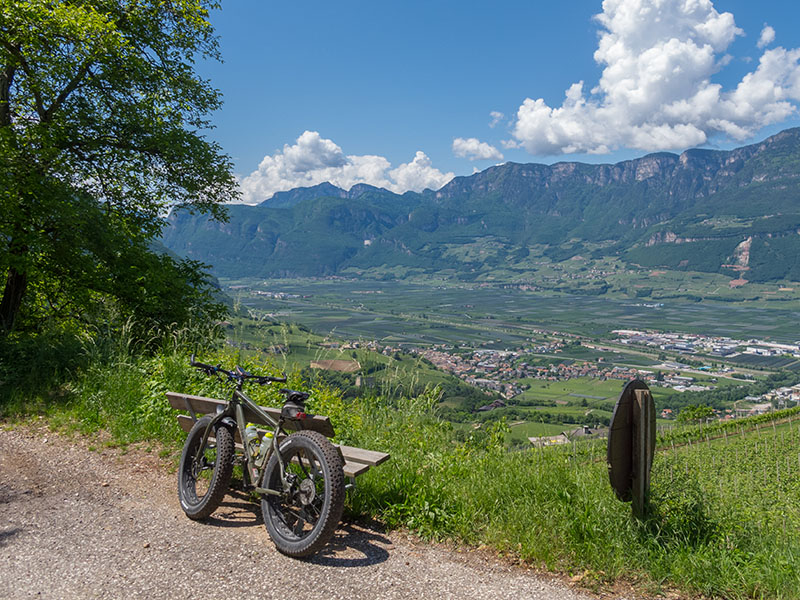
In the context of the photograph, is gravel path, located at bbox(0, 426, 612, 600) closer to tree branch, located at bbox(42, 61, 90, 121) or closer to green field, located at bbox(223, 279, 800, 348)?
tree branch, located at bbox(42, 61, 90, 121)

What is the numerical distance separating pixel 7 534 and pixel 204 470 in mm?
1463

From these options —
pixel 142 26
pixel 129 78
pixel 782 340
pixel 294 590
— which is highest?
pixel 142 26

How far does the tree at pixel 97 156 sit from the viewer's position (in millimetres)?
8891

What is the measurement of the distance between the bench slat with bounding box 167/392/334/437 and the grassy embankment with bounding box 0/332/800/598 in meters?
0.70

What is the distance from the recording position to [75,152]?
429 inches

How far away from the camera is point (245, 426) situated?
442 centimetres

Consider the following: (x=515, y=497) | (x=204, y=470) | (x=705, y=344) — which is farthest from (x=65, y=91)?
(x=705, y=344)

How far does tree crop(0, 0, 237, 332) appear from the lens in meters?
8.89

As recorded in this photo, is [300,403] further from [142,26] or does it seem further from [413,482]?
[142,26]

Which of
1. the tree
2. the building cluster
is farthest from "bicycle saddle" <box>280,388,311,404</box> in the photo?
the building cluster

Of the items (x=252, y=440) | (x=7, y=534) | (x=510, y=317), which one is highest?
(x=252, y=440)

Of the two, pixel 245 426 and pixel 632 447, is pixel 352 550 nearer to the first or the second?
pixel 245 426

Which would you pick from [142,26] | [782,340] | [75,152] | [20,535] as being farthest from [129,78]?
[782,340]

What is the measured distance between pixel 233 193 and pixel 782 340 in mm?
136097
